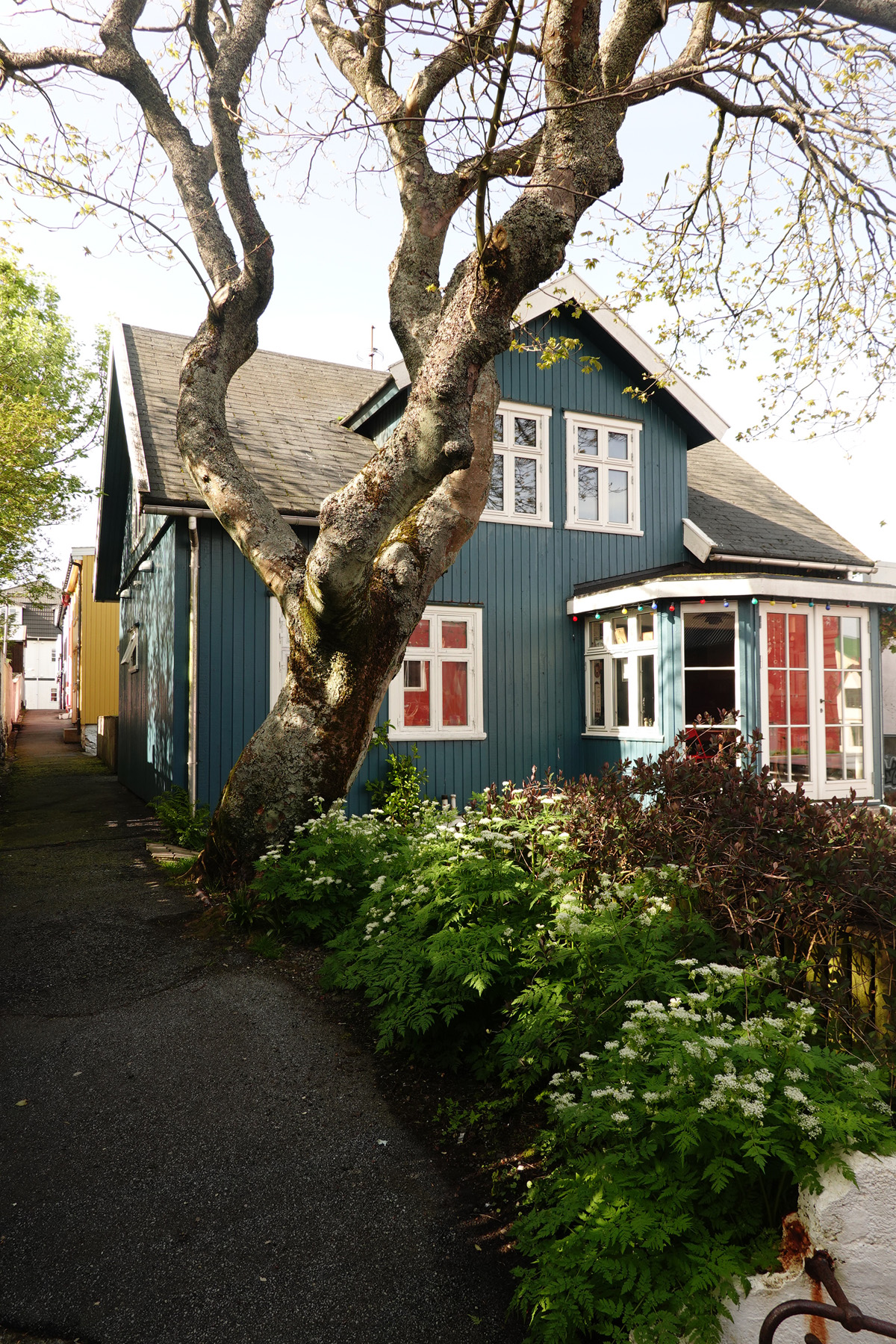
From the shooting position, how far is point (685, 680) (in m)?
10.7

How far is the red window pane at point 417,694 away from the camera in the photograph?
10891 mm

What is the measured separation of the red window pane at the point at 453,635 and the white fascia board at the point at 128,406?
4.19 m

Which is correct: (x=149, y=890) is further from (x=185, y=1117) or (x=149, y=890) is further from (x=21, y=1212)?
(x=21, y=1212)

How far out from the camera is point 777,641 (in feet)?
34.4

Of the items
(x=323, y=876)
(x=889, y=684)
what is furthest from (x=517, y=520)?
(x=889, y=684)

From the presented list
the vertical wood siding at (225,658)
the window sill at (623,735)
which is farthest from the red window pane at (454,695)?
the vertical wood siding at (225,658)

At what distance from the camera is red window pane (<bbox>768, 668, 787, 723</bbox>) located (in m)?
10.4

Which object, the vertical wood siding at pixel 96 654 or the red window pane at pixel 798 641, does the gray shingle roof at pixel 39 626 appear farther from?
the red window pane at pixel 798 641

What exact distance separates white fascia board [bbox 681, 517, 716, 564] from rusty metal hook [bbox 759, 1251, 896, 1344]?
10.9 m

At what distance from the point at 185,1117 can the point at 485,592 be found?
27.9ft

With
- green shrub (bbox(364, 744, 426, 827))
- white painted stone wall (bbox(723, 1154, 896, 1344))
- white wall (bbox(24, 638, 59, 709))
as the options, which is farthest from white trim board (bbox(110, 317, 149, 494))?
white wall (bbox(24, 638, 59, 709))

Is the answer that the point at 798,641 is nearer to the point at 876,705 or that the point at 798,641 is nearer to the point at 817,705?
the point at 817,705

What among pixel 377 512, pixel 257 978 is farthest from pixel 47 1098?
pixel 377 512

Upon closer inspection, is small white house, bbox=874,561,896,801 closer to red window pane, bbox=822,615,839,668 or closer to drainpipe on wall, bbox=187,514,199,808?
red window pane, bbox=822,615,839,668
